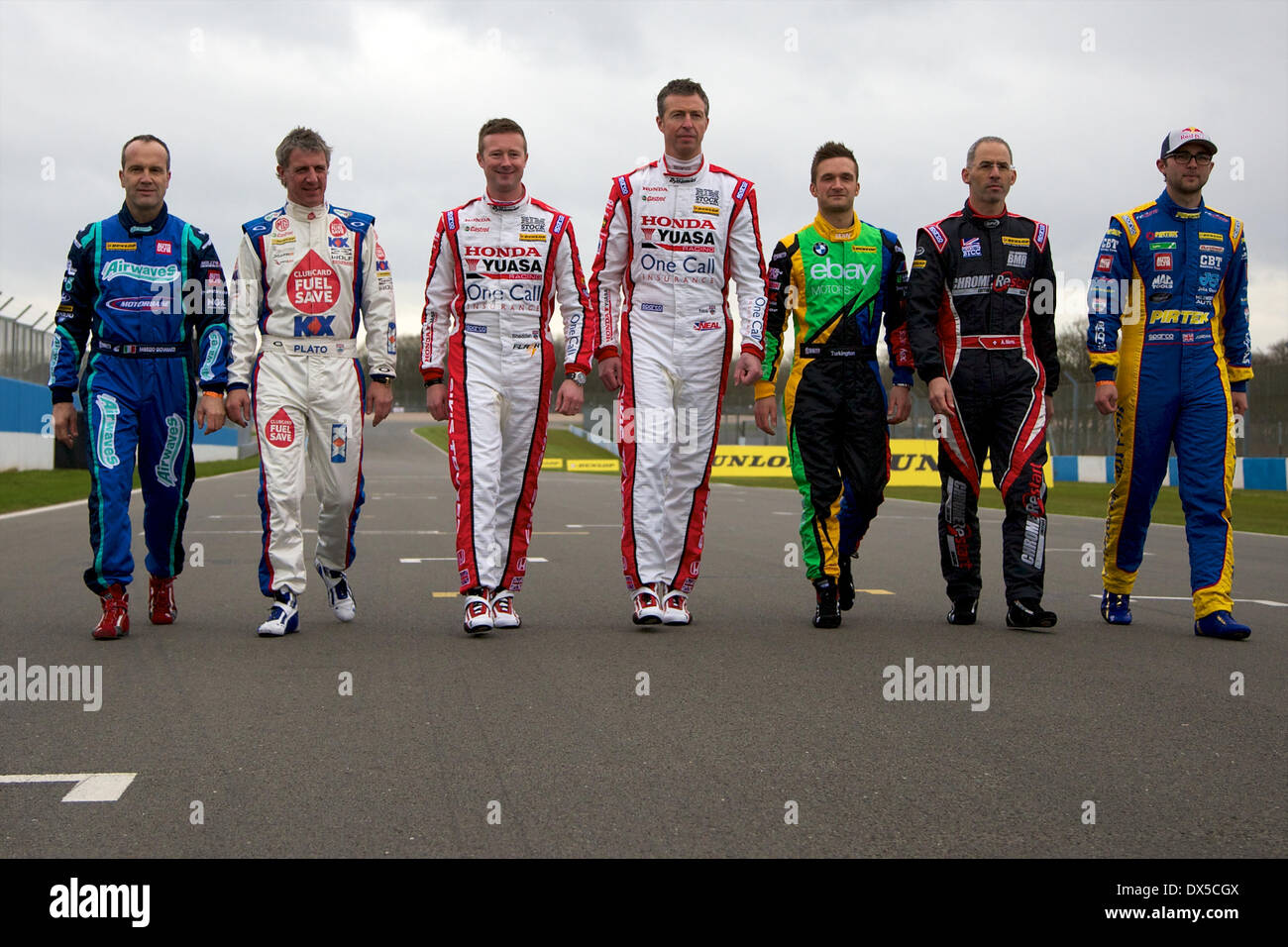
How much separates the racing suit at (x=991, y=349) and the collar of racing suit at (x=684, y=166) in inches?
45.7

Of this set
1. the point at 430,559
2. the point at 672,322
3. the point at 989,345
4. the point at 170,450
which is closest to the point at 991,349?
the point at 989,345

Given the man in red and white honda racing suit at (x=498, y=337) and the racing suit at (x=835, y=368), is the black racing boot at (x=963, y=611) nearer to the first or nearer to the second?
the racing suit at (x=835, y=368)

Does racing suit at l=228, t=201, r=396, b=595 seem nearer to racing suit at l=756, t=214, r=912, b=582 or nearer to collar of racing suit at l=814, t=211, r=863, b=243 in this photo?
racing suit at l=756, t=214, r=912, b=582

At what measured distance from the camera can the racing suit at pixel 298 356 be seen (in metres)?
6.21

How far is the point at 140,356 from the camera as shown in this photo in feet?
20.4

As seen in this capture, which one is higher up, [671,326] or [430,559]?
[671,326]

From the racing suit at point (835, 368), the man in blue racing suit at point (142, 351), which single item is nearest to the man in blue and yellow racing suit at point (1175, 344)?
the racing suit at point (835, 368)

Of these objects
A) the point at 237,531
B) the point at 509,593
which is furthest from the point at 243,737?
the point at 237,531

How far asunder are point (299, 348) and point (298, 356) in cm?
4

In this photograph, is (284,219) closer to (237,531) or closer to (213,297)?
(213,297)

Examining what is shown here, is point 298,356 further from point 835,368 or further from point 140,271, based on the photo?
point 835,368

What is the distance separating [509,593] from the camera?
20.8ft
